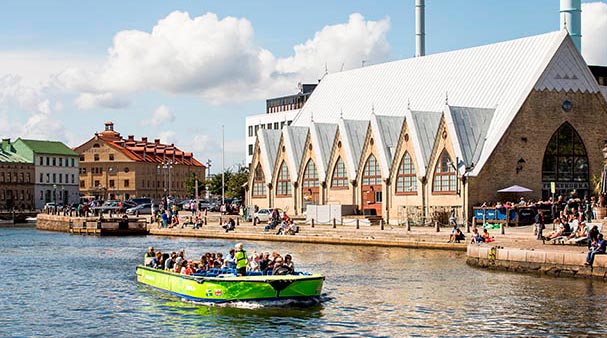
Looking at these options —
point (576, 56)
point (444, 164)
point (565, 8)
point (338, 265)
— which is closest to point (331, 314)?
point (338, 265)

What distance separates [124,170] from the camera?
17388 cm

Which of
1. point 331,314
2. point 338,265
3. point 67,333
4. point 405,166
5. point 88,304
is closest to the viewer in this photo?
point 67,333

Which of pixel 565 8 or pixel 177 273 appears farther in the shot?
pixel 565 8

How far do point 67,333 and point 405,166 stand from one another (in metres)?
55.9

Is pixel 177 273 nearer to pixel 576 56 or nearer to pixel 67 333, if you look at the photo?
pixel 67 333

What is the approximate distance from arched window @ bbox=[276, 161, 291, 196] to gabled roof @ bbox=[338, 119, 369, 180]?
32.6ft

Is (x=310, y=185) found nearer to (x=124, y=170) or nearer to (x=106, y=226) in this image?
(x=106, y=226)

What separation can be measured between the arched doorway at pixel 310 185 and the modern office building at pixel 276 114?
157 ft

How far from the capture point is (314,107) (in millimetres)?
112125

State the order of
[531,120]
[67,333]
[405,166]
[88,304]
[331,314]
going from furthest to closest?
1. [405,166]
2. [531,120]
3. [88,304]
4. [331,314]
5. [67,333]

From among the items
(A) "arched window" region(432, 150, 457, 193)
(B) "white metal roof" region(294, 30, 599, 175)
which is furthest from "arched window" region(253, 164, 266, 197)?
(A) "arched window" region(432, 150, 457, 193)

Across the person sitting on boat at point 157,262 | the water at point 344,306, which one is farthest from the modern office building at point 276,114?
the person sitting on boat at point 157,262

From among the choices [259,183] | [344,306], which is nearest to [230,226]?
[259,183]

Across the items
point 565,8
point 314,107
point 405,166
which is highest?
point 565,8
